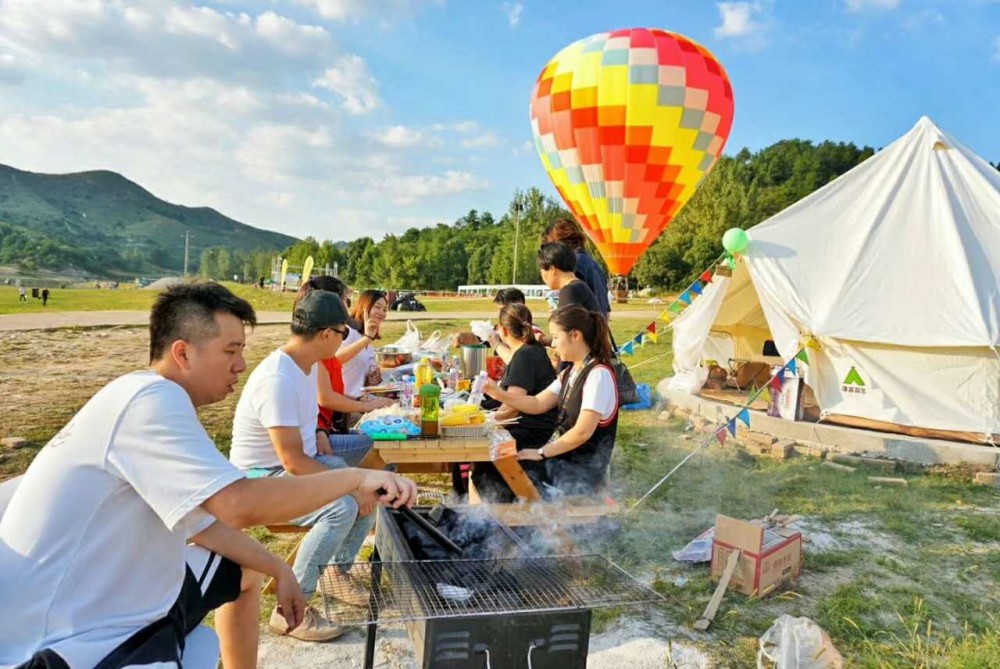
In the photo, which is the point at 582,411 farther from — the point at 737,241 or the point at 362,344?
the point at 737,241

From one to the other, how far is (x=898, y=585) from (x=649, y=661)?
2.24 metres

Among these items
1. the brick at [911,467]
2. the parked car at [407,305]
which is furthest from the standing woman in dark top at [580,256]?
the parked car at [407,305]

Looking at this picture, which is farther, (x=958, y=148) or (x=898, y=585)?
(x=958, y=148)

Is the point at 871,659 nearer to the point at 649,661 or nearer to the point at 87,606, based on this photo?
the point at 649,661

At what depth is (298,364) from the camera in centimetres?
342

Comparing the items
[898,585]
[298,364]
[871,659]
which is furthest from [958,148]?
[298,364]

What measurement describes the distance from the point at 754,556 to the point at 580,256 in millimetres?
3186

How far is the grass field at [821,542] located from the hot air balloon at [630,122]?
14.4ft

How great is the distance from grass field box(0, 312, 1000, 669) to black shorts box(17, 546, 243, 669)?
220 centimetres

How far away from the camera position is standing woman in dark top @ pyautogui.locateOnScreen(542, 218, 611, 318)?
6.19 m

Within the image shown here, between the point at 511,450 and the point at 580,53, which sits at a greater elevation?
the point at 580,53

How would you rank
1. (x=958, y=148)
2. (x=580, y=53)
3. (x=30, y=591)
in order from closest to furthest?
(x=30, y=591) < (x=958, y=148) < (x=580, y=53)

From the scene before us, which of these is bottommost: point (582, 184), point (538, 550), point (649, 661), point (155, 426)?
point (649, 661)

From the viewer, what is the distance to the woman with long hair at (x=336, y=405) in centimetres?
430
